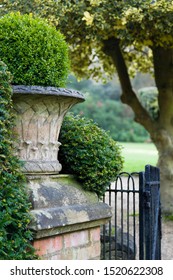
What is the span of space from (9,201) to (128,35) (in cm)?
498

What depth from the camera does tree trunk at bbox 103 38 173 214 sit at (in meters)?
9.48

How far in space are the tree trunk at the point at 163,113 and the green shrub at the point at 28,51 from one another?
5476 millimetres

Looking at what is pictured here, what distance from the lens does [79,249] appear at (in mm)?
4215

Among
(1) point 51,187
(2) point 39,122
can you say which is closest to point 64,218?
(1) point 51,187

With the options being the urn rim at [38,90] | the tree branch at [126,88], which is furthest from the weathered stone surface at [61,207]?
the tree branch at [126,88]

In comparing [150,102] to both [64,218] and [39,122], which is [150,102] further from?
[64,218]

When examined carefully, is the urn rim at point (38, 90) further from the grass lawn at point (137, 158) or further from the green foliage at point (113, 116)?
the green foliage at point (113, 116)

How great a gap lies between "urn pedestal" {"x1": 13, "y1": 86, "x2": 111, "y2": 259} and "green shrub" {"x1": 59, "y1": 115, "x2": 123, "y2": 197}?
0.43 feet

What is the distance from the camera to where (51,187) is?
4.08 meters

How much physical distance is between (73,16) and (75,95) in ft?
→ 12.8

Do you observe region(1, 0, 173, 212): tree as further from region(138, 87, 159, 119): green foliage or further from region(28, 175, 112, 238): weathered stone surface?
region(28, 175, 112, 238): weathered stone surface

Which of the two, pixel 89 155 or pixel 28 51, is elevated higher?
pixel 28 51
